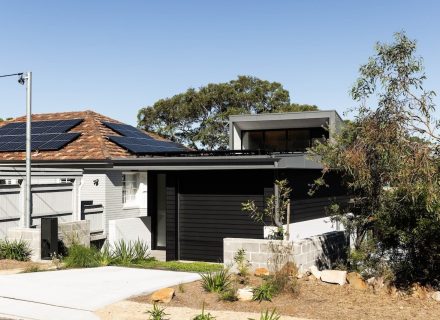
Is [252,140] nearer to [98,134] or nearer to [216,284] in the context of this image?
[98,134]

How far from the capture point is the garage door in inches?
696

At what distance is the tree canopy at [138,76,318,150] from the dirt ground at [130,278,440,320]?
143 feet

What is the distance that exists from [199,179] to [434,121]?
9.36m

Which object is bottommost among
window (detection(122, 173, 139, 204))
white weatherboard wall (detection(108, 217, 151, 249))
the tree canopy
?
→ white weatherboard wall (detection(108, 217, 151, 249))

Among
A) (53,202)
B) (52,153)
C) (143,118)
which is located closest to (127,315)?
(53,202)

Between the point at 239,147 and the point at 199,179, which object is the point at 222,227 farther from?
the point at 239,147

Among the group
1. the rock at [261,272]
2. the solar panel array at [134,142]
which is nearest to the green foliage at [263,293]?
the rock at [261,272]

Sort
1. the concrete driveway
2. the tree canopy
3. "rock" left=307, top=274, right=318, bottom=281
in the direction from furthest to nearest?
the tree canopy → "rock" left=307, top=274, right=318, bottom=281 → the concrete driveway

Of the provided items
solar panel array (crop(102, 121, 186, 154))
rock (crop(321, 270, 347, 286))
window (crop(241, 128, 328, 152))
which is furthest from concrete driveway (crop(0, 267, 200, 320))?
window (crop(241, 128, 328, 152))

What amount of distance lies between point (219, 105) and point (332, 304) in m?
47.2

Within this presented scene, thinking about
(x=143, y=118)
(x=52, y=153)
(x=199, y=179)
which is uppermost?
(x=143, y=118)

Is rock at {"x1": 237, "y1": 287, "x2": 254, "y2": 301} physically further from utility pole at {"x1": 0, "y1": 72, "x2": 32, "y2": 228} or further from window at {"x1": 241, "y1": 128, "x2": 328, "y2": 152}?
window at {"x1": 241, "y1": 128, "x2": 328, "y2": 152}

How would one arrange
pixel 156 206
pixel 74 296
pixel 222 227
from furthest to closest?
pixel 156 206 → pixel 222 227 → pixel 74 296

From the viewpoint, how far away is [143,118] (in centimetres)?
6156
